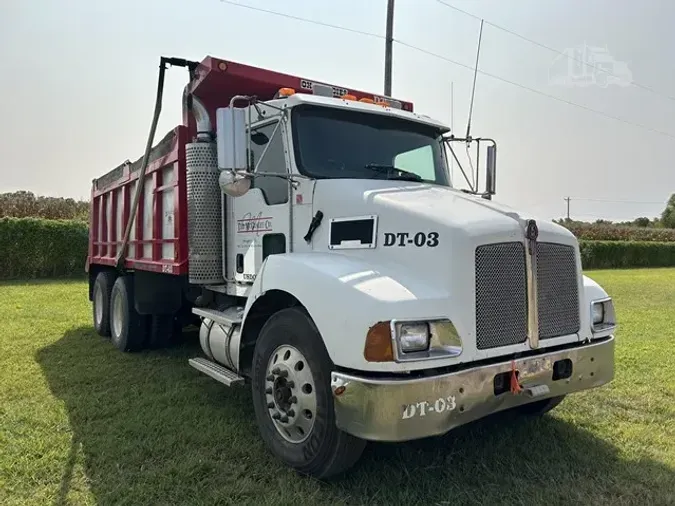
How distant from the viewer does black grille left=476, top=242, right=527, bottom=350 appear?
3369mm

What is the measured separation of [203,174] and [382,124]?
6.00 feet

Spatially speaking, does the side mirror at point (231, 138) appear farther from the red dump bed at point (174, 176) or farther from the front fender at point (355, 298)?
the red dump bed at point (174, 176)

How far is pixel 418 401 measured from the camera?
3.04 metres

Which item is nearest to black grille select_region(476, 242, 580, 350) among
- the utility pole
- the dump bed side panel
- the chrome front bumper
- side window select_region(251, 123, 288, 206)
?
the chrome front bumper

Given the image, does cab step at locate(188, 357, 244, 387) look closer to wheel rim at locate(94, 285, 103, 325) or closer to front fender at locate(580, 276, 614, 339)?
front fender at locate(580, 276, 614, 339)

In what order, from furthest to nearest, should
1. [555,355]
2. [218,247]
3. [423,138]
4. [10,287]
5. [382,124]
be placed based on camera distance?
[10,287]
[218,247]
[423,138]
[382,124]
[555,355]

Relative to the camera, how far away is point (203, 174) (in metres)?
5.41

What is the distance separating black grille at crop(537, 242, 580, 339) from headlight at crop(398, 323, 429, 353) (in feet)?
3.22

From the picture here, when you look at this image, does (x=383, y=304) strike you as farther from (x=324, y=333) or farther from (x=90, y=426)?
(x=90, y=426)

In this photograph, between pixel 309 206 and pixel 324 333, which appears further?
pixel 309 206

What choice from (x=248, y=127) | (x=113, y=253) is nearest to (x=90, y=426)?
(x=248, y=127)

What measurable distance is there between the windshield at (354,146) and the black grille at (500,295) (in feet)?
4.43

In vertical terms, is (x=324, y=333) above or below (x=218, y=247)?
below

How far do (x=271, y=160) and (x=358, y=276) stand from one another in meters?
1.71
